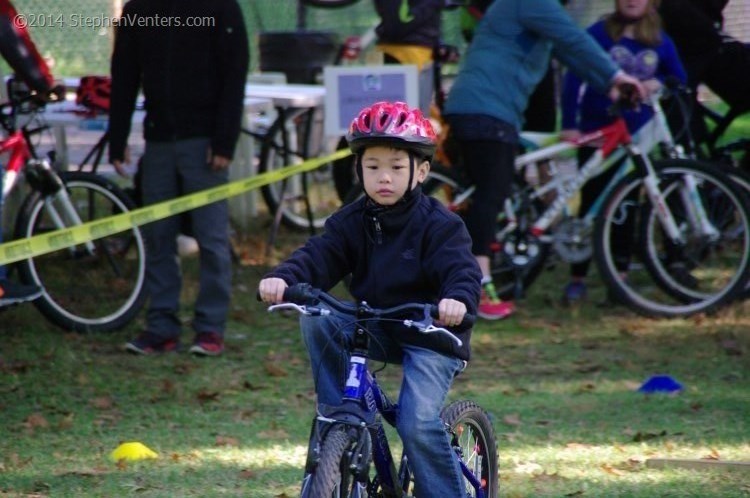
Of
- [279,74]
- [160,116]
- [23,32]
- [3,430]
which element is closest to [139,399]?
[3,430]

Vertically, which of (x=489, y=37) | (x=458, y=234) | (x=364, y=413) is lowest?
(x=364, y=413)

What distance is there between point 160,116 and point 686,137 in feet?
12.5

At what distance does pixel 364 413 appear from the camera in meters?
4.02

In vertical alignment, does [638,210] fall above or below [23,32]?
below

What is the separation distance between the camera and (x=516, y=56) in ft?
27.2

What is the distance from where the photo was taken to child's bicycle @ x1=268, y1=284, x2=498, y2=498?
12.6 ft

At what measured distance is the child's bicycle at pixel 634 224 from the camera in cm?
849

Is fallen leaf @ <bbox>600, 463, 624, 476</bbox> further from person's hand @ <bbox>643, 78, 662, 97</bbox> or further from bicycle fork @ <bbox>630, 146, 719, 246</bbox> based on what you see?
person's hand @ <bbox>643, 78, 662, 97</bbox>

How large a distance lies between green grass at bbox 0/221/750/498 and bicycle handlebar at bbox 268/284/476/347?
1.59 meters

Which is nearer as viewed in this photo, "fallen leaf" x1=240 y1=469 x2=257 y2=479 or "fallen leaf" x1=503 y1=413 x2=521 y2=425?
"fallen leaf" x1=240 y1=469 x2=257 y2=479

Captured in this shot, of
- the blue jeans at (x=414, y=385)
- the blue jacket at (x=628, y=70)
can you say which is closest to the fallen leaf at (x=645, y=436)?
the blue jeans at (x=414, y=385)

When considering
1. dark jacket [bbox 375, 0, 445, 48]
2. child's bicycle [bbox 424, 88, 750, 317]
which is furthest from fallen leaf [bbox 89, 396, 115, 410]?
dark jacket [bbox 375, 0, 445, 48]

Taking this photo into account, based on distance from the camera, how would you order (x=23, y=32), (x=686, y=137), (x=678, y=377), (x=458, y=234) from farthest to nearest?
(x=686, y=137)
(x=23, y=32)
(x=678, y=377)
(x=458, y=234)

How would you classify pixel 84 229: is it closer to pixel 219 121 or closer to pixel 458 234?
pixel 219 121
